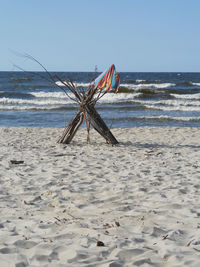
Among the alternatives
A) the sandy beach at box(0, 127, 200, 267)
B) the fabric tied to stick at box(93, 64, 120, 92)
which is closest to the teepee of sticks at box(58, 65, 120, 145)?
the fabric tied to stick at box(93, 64, 120, 92)

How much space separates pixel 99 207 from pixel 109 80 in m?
4.81

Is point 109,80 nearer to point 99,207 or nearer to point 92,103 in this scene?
point 92,103

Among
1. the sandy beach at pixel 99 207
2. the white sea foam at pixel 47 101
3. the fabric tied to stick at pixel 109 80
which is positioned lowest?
the sandy beach at pixel 99 207

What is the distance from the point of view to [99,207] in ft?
13.2

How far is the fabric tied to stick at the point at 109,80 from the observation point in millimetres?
8336

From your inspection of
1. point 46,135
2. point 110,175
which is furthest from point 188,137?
point 110,175

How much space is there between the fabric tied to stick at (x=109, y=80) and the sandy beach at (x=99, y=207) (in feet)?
5.00

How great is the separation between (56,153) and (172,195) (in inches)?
133

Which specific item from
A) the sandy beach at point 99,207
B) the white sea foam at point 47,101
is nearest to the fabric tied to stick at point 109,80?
the sandy beach at point 99,207

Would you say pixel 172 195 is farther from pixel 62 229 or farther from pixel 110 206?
pixel 62 229

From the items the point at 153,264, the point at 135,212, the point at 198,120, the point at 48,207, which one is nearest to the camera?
the point at 153,264

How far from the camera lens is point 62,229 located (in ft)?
10.9

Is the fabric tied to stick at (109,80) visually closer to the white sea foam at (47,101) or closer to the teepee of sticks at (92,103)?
the teepee of sticks at (92,103)

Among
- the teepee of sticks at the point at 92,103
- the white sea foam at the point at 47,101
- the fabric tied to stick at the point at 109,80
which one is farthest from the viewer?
the white sea foam at the point at 47,101
